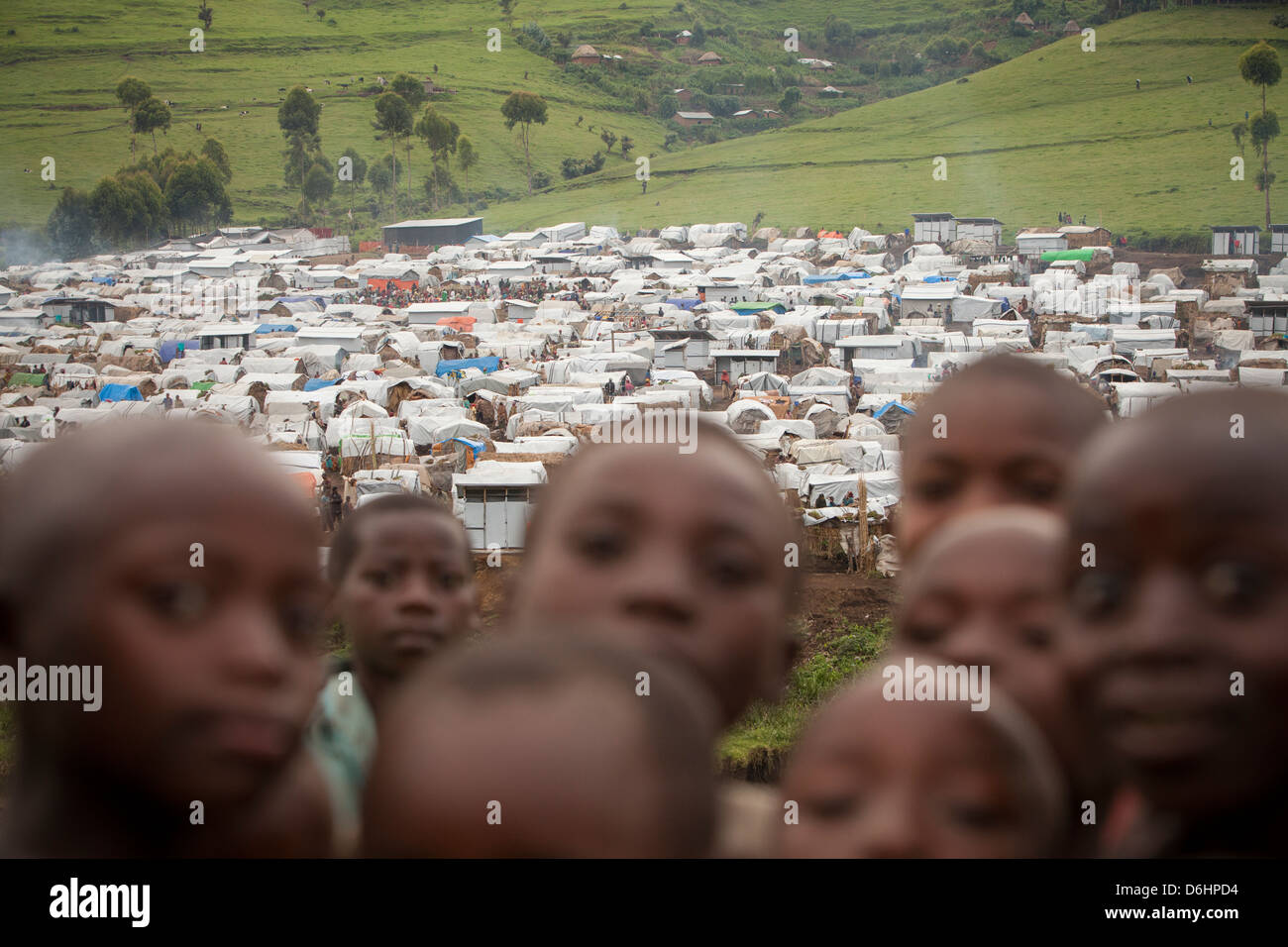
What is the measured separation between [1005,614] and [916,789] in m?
0.44

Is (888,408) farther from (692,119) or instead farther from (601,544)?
(692,119)

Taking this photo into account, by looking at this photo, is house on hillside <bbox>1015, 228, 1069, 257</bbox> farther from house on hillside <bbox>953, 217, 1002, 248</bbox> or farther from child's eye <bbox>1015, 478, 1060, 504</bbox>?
child's eye <bbox>1015, 478, 1060, 504</bbox>

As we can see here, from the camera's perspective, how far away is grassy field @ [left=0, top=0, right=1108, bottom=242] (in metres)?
79.1

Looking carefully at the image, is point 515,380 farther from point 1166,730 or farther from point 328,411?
point 1166,730

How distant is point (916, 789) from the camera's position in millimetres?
1144

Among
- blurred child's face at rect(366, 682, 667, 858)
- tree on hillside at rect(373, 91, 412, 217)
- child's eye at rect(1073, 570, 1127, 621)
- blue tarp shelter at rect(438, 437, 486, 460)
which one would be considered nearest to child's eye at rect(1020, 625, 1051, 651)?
child's eye at rect(1073, 570, 1127, 621)

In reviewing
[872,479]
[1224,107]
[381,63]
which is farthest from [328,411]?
[381,63]

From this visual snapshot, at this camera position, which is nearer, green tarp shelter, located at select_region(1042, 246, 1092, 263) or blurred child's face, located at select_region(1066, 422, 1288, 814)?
blurred child's face, located at select_region(1066, 422, 1288, 814)

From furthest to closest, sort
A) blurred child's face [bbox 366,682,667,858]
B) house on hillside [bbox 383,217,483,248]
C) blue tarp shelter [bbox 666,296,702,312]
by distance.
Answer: house on hillside [bbox 383,217,483,248] < blue tarp shelter [bbox 666,296,702,312] < blurred child's face [bbox 366,682,667,858]

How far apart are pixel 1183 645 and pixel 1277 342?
35.9 m

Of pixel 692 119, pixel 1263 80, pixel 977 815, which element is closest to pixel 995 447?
pixel 977 815

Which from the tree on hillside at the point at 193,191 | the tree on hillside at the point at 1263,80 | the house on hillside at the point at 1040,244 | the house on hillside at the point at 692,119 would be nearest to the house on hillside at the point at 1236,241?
the tree on hillside at the point at 1263,80

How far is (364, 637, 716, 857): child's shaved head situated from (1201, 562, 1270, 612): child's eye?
1.64ft

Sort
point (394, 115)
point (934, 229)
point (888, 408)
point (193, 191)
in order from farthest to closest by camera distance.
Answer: point (394, 115)
point (193, 191)
point (934, 229)
point (888, 408)
